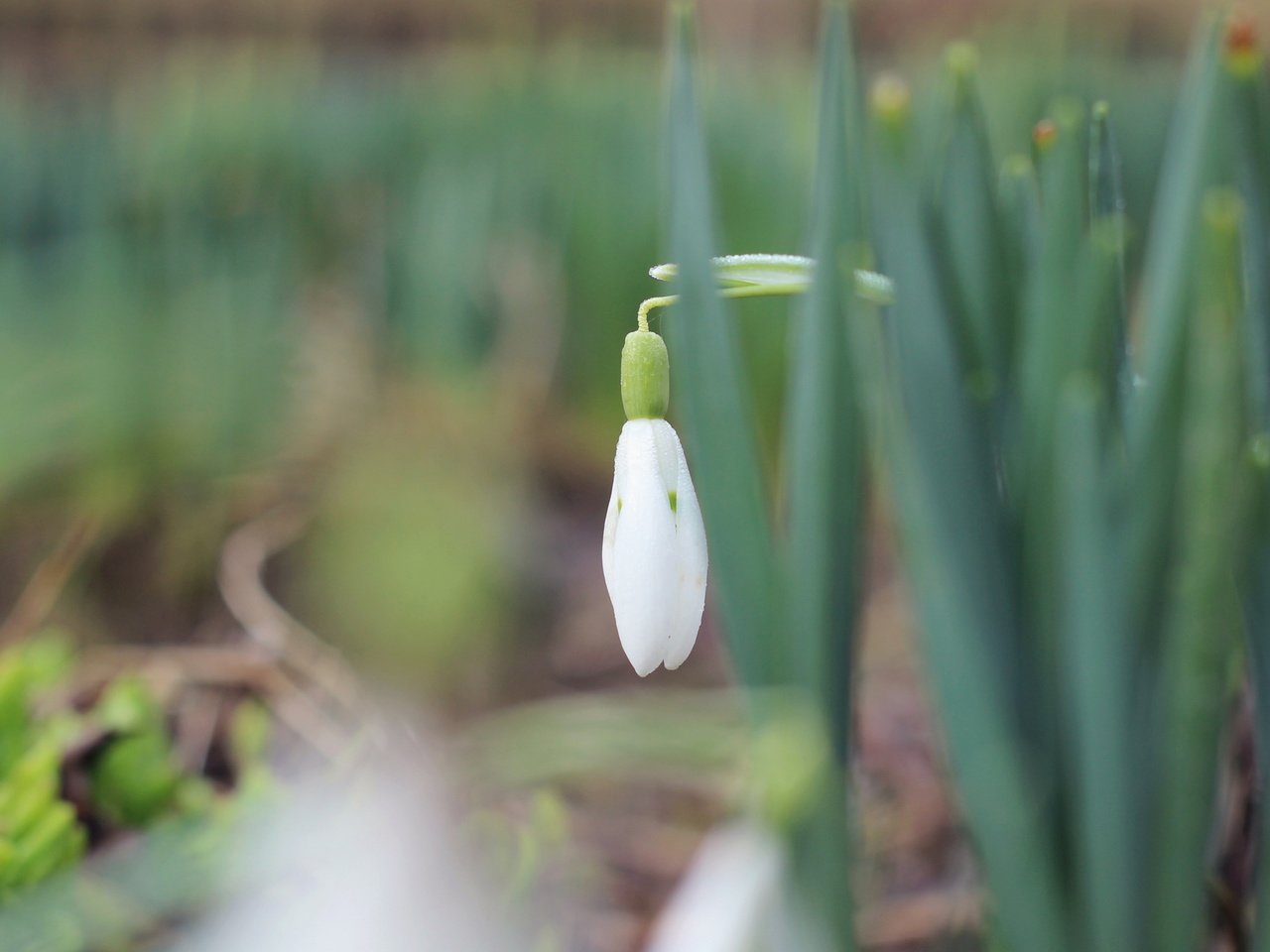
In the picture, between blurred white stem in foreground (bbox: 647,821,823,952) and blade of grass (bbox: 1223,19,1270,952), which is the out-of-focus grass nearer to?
blade of grass (bbox: 1223,19,1270,952)

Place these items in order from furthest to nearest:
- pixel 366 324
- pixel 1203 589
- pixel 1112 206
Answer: pixel 366 324 → pixel 1112 206 → pixel 1203 589

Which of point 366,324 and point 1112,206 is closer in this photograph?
point 1112,206

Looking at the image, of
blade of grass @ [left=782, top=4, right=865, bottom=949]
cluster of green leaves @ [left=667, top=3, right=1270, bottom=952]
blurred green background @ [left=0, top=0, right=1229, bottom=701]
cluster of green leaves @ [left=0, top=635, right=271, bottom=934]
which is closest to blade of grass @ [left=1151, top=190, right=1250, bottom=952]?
cluster of green leaves @ [left=667, top=3, right=1270, bottom=952]

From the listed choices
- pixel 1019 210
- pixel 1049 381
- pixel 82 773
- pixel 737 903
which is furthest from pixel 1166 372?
pixel 82 773

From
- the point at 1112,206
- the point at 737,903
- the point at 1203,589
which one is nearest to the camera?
the point at 737,903

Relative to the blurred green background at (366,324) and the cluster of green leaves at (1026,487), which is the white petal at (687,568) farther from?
the blurred green background at (366,324)

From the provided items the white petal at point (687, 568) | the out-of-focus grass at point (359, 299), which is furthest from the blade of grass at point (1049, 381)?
the out-of-focus grass at point (359, 299)

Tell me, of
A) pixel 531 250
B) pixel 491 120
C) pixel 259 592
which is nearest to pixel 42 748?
pixel 259 592

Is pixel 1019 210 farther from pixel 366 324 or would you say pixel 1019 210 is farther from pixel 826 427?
pixel 366 324
